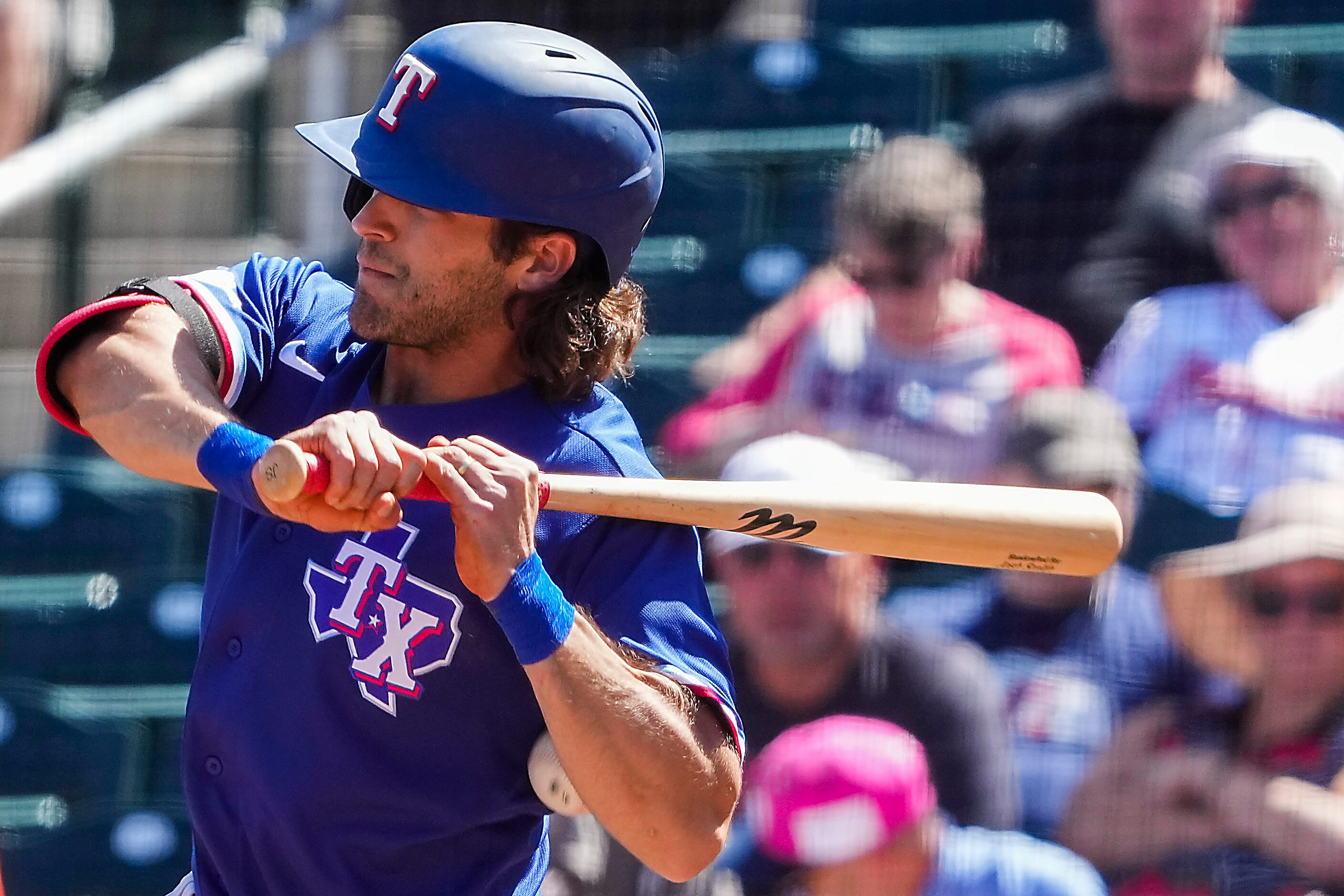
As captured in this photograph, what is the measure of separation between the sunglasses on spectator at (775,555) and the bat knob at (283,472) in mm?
1577

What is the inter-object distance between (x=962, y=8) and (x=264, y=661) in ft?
7.15

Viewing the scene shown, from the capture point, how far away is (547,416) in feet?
4.78

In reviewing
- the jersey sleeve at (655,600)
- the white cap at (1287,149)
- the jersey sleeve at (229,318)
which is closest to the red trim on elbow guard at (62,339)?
the jersey sleeve at (229,318)

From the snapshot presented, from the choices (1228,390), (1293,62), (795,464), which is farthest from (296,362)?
(1293,62)

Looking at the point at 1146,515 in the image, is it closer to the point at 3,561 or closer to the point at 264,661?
the point at 264,661

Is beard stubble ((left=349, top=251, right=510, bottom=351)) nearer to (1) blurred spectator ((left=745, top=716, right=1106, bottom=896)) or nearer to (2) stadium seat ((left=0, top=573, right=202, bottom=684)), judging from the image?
(1) blurred spectator ((left=745, top=716, right=1106, bottom=896))

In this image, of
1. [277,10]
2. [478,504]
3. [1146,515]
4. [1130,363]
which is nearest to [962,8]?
[1130,363]

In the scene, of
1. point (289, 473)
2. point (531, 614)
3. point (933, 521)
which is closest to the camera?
point (289, 473)

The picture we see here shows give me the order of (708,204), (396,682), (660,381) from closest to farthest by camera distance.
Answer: (396,682) < (660,381) < (708,204)

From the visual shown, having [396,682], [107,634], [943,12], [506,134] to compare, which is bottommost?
[107,634]

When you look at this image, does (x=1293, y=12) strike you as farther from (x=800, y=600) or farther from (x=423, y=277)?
(x=423, y=277)

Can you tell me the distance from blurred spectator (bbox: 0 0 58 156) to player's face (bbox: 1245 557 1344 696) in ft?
9.31

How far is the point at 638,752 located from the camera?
1271 mm

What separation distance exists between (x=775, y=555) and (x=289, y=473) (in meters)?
1.64
